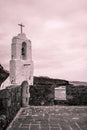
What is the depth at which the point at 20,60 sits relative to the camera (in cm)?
2433

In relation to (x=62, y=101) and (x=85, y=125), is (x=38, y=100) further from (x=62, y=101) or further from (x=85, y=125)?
(x=85, y=125)

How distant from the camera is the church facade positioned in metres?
23.7

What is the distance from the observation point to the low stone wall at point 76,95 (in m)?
14.5

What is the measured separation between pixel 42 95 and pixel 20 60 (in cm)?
1031

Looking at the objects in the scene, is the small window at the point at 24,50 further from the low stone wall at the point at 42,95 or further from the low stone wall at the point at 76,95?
the low stone wall at the point at 76,95

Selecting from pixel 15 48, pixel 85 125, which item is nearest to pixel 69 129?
pixel 85 125

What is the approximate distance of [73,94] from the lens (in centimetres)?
1455

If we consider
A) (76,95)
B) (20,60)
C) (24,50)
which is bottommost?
(76,95)

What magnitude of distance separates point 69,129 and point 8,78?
58.3 ft

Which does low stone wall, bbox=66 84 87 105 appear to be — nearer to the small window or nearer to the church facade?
the church facade

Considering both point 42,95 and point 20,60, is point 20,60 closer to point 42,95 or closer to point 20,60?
point 20,60

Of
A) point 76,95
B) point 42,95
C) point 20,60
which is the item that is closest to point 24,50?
point 20,60

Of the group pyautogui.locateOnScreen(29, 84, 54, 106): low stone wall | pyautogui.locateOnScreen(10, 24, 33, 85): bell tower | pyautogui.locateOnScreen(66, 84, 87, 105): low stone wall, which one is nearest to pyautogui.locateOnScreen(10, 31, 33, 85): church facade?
pyautogui.locateOnScreen(10, 24, 33, 85): bell tower

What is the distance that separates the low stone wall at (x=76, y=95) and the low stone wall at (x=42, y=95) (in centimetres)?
97
